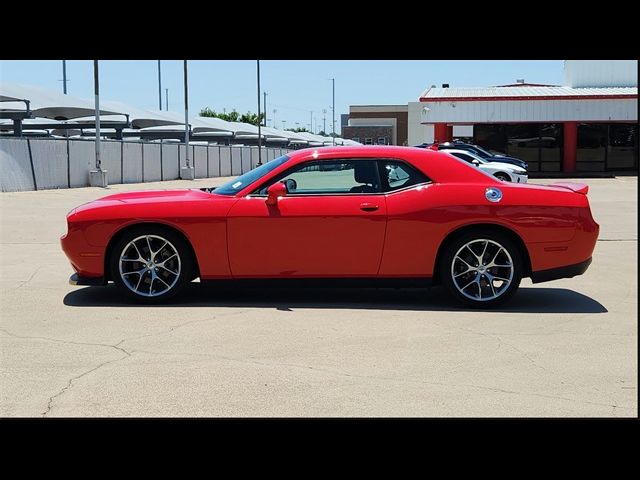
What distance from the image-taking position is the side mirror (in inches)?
295

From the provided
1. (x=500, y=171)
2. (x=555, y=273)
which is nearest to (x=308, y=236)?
(x=555, y=273)

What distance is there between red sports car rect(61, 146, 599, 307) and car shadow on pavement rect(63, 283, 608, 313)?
243 millimetres

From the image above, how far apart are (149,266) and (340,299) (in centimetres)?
183

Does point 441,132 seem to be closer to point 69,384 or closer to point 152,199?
point 152,199

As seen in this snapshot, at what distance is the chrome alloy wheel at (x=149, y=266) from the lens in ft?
25.0

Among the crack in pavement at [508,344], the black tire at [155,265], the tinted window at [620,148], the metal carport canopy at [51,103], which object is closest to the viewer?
the crack in pavement at [508,344]

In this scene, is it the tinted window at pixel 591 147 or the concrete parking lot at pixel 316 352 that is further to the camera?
the tinted window at pixel 591 147

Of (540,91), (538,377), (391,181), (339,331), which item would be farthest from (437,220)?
(540,91)

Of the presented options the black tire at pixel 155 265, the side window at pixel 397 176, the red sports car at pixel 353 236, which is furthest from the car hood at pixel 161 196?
the side window at pixel 397 176

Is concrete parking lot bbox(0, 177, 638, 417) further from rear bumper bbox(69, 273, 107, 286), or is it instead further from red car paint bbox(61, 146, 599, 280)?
red car paint bbox(61, 146, 599, 280)

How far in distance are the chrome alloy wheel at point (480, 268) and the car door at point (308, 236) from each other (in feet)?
2.44

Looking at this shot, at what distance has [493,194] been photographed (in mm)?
7543

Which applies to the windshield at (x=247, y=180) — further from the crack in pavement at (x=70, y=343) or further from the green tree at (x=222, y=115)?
the green tree at (x=222, y=115)
